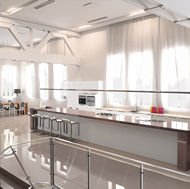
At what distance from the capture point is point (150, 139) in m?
4.48

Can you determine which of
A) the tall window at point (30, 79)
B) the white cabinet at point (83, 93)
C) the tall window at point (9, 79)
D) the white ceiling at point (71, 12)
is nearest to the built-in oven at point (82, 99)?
the white cabinet at point (83, 93)

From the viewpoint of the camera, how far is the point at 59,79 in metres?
11.0

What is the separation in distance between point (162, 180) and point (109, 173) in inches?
40.7

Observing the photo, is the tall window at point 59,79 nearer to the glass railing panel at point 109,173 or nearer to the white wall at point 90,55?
the white wall at point 90,55

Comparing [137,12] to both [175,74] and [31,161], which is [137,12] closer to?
[175,74]

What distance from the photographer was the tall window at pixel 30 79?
12898 mm

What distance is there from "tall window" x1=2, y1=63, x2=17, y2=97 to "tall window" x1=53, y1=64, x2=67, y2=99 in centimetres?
363

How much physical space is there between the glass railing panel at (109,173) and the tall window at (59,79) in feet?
24.7

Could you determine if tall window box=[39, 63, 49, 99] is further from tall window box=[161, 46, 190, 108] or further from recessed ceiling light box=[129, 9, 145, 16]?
tall window box=[161, 46, 190, 108]

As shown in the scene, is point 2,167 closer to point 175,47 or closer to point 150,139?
point 150,139

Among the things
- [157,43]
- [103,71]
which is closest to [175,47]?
[157,43]

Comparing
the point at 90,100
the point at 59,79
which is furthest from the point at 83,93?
the point at 59,79

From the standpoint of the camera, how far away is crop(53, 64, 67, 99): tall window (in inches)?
422

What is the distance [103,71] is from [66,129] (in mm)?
3358
